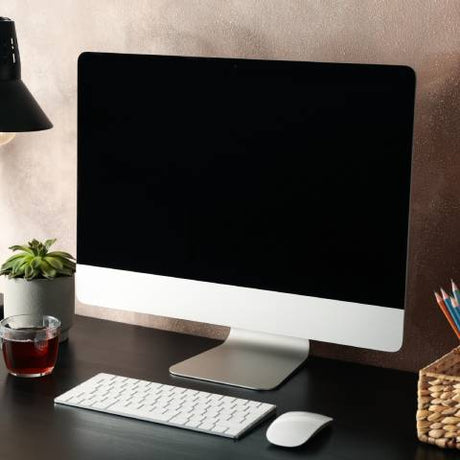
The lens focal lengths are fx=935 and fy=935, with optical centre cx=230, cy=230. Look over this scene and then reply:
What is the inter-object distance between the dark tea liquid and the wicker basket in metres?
0.60

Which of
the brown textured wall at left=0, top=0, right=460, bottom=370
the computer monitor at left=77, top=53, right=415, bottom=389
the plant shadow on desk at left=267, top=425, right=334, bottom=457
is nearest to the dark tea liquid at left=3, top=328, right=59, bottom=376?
the computer monitor at left=77, top=53, right=415, bottom=389

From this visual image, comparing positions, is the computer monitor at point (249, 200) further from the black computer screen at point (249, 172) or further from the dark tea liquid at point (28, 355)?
the dark tea liquid at point (28, 355)

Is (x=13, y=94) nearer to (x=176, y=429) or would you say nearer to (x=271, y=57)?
(x=271, y=57)

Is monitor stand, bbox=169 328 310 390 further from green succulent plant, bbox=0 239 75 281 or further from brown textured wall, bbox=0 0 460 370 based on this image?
green succulent plant, bbox=0 239 75 281

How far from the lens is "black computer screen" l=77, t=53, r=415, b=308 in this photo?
135 centimetres

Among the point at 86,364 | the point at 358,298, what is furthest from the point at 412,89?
the point at 86,364

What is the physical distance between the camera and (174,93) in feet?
4.81

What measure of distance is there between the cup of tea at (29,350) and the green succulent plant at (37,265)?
16 centimetres

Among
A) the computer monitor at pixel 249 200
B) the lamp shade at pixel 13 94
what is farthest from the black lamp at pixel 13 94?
the computer monitor at pixel 249 200

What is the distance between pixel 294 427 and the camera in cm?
126

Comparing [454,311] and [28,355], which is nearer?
[454,311]

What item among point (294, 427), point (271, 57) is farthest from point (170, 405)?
point (271, 57)

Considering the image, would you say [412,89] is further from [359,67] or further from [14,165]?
[14,165]

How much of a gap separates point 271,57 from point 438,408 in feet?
2.23
